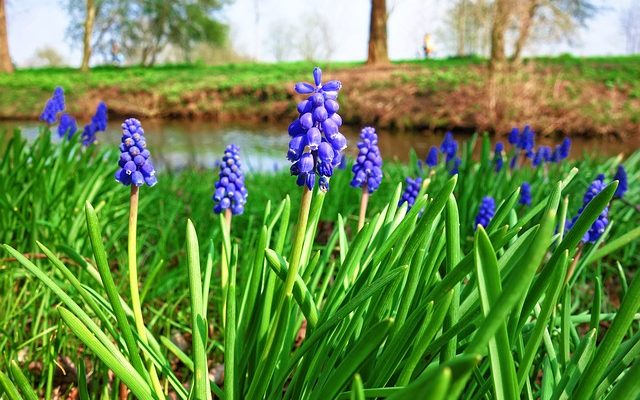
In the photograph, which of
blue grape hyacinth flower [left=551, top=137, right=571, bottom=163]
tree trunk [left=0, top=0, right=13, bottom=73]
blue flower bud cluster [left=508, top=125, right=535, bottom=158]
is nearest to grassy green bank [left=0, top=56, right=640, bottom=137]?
tree trunk [left=0, top=0, right=13, bottom=73]

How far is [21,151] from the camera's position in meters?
3.15

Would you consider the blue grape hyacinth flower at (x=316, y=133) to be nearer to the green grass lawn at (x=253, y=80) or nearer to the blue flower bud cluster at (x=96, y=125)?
the blue flower bud cluster at (x=96, y=125)

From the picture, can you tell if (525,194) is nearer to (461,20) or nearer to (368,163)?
(368,163)

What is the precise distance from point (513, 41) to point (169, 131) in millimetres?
9831

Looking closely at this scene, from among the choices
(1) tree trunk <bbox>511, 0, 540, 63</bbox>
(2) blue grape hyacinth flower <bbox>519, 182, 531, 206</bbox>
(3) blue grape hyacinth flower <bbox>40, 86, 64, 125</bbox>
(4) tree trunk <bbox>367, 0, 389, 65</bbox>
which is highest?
(4) tree trunk <bbox>367, 0, 389, 65</bbox>

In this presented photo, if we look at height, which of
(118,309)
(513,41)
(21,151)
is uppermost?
(513,41)

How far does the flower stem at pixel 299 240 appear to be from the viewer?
3.52ft

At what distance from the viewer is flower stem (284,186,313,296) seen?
3.52 ft

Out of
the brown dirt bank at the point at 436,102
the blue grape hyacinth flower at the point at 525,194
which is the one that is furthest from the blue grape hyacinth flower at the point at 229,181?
the brown dirt bank at the point at 436,102

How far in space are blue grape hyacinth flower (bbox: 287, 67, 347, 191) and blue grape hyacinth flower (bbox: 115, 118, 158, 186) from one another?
1.53 ft

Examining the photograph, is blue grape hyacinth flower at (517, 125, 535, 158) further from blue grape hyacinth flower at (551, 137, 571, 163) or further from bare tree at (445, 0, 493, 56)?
bare tree at (445, 0, 493, 56)

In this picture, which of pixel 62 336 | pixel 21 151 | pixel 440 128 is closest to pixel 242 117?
pixel 440 128

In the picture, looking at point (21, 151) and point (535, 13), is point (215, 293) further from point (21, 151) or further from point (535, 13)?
point (535, 13)

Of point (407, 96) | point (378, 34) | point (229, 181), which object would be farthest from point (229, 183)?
point (378, 34)
